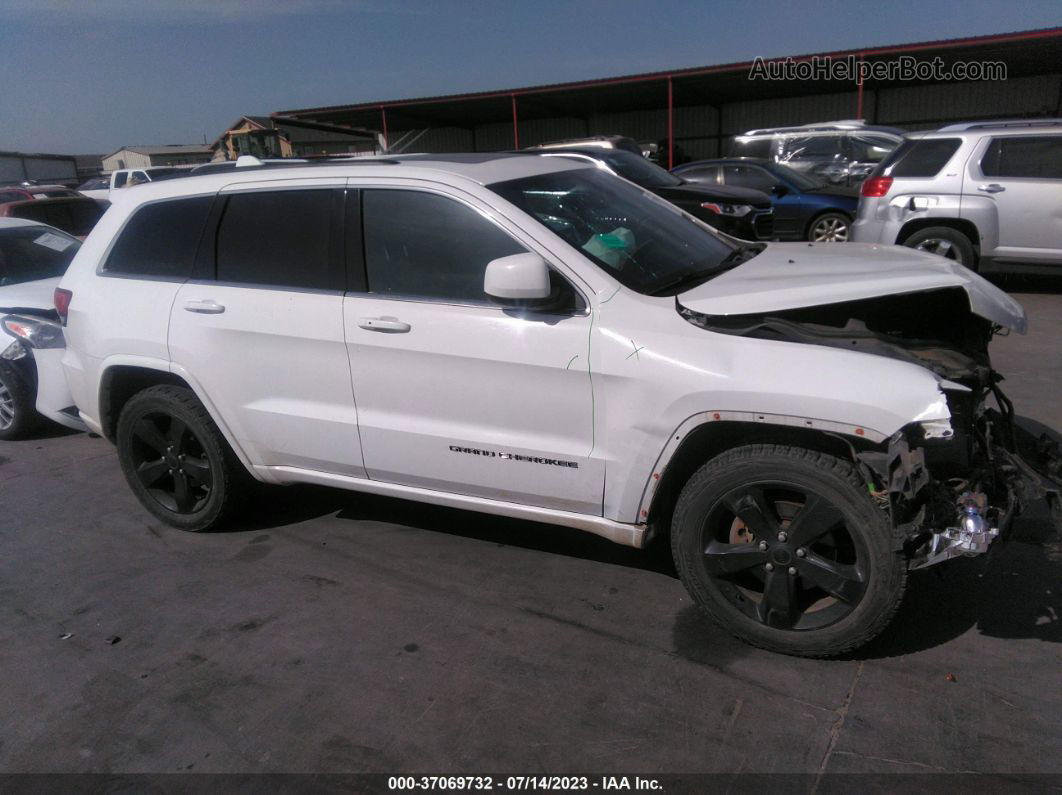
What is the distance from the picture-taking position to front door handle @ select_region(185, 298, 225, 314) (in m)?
4.07

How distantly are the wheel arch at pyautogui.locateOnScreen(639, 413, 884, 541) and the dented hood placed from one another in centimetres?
44

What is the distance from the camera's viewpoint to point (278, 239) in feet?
13.2

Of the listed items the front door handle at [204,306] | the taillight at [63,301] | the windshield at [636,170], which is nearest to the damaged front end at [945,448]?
the front door handle at [204,306]

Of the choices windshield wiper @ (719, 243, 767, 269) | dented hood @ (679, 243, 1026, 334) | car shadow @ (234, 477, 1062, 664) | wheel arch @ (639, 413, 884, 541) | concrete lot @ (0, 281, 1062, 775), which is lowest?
concrete lot @ (0, 281, 1062, 775)

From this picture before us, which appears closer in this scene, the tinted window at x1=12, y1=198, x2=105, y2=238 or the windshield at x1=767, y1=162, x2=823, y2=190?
the tinted window at x1=12, y1=198, x2=105, y2=238

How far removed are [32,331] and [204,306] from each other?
274cm

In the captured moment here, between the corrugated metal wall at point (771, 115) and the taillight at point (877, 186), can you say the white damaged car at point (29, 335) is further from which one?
the corrugated metal wall at point (771, 115)

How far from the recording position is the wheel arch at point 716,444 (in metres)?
2.90

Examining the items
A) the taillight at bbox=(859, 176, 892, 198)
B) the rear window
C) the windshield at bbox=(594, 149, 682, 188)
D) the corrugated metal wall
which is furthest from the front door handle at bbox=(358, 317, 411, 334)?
the corrugated metal wall

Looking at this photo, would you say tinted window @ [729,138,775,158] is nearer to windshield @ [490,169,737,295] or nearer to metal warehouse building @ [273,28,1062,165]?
metal warehouse building @ [273,28,1062,165]

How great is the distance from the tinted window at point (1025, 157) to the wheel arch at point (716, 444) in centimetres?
744

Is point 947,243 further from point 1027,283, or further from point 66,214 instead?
point 66,214

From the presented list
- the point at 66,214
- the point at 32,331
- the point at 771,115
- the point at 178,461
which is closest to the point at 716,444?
the point at 178,461

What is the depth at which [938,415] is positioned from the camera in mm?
2680
